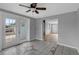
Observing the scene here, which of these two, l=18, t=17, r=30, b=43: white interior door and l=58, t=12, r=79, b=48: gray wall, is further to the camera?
l=18, t=17, r=30, b=43: white interior door

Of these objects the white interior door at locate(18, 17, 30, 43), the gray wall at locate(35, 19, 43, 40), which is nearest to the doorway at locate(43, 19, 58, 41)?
the gray wall at locate(35, 19, 43, 40)

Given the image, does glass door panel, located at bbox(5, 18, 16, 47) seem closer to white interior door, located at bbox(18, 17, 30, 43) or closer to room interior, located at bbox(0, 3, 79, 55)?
room interior, located at bbox(0, 3, 79, 55)

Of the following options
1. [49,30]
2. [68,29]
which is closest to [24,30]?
[68,29]

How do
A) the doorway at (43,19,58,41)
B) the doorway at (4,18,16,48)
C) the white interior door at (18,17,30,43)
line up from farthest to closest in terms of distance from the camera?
the doorway at (43,19,58,41)
the white interior door at (18,17,30,43)
the doorway at (4,18,16,48)

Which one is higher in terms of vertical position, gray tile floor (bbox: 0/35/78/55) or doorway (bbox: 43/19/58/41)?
doorway (bbox: 43/19/58/41)

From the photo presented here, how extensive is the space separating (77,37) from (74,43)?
18.2 inches

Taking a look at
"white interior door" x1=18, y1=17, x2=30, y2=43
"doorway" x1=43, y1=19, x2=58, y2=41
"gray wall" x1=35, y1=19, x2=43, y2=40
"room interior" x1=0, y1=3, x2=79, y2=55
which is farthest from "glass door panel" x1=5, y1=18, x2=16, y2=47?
"doorway" x1=43, y1=19, x2=58, y2=41

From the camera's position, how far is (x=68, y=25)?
4.85 meters

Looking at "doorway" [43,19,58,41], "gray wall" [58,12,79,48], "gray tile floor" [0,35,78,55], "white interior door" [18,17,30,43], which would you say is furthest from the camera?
"doorway" [43,19,58,41]

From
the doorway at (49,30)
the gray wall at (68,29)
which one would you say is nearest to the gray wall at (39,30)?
the doorway at (49,30)

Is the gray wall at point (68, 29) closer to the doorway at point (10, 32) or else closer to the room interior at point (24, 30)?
the room interior at point (24, 30)

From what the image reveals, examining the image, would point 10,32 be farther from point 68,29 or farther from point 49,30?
point 49,30

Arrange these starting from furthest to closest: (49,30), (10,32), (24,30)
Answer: (49,30), (24,30), (10,32)
